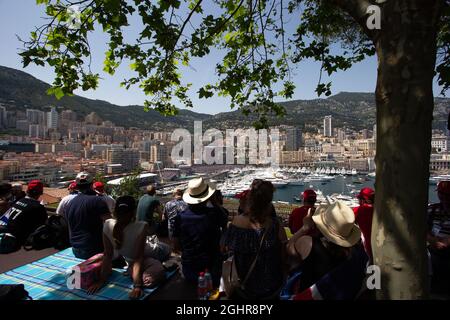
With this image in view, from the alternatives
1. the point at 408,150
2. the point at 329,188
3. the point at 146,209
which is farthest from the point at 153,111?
the point at 408,150

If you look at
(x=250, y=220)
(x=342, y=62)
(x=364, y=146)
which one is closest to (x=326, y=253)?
(x=250, y=220)

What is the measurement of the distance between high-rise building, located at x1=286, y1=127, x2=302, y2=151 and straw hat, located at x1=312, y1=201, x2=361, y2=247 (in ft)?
295

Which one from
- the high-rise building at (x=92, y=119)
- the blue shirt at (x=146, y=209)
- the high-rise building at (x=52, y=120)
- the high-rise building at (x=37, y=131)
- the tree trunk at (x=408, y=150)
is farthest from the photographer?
the high-rise building at (x=92, y=119)

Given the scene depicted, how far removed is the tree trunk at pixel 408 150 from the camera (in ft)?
3.57

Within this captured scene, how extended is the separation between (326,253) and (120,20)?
3.04 meters

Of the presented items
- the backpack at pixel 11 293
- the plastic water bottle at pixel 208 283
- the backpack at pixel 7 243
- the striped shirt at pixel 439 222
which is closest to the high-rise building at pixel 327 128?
the striped shirt at pixel 439 222

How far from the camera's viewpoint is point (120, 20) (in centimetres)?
260

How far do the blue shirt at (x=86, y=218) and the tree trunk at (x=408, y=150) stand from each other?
300cm

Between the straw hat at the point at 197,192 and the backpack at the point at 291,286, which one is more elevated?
the straw hat at the point at 197,192

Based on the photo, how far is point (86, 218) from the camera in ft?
9.71

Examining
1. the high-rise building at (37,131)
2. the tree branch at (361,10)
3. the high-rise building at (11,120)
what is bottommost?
the tree branch at (361,10)

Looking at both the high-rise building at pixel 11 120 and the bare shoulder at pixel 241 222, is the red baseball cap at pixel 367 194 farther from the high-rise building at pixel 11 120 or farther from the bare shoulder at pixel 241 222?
the high-rise building at pixel 11 120

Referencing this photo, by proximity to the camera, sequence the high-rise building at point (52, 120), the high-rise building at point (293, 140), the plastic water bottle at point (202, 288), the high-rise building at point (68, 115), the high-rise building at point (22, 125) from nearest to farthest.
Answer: the plastic water bottle at point (202, 288) → the high-rise building at point (22, 125) → the high-rise building at point (293, 140) → the high-rise building at point (52, 120) → the high-rise building at point (68, 115)
